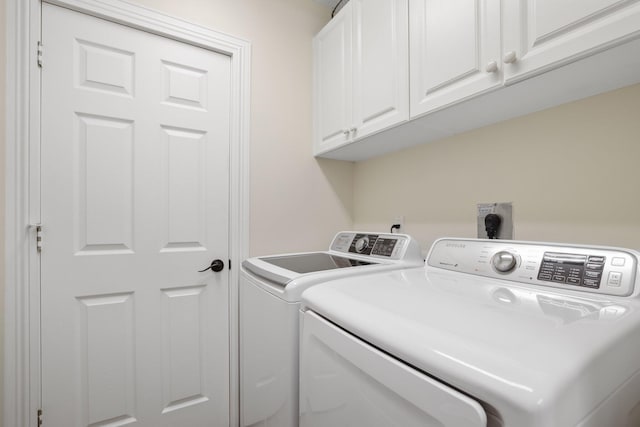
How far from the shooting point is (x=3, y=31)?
1192mm

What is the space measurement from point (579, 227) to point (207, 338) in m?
1.76

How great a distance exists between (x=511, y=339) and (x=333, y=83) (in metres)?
1.55

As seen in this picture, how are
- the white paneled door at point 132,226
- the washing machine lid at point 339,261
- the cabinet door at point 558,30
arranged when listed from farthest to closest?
the white paneled door at point 132,226 < the washing machine lid at point 339,261 < the cabinet door at point 558,30

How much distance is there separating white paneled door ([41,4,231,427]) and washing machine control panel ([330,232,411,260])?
2.24 ft

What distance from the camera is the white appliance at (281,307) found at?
3.08ft

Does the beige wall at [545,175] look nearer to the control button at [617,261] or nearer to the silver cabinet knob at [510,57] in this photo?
the control button at [617,261]

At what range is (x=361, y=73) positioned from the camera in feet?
4.78

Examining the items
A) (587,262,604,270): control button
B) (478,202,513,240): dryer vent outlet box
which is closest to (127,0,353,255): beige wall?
(478,202,513,240): dryer vent outlet box

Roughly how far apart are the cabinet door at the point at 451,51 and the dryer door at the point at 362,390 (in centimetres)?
91

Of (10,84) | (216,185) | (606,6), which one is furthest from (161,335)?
(606,6)

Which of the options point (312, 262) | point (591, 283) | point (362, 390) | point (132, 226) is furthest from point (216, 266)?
point (591, 283)

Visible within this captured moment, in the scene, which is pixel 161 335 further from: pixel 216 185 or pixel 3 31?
pixel 3 31

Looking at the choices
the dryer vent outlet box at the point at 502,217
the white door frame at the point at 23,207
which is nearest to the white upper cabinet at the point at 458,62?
the dryer vent outlet box at the point at 502,217

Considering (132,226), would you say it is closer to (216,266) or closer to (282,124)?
(216,266)
